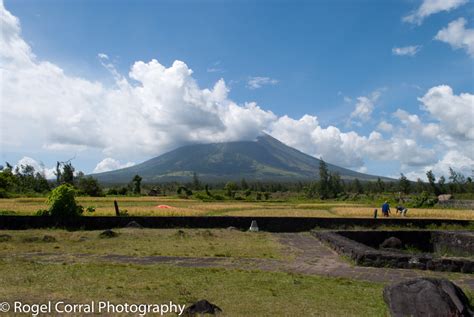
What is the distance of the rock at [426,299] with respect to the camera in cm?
560

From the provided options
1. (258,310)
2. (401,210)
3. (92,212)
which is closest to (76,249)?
(258,310)

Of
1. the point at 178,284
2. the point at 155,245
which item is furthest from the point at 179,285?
the point at 155,245

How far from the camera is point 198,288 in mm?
7555

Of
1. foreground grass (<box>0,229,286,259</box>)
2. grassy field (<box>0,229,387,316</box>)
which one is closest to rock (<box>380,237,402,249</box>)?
foreground grass (<box>0,229,286,259</box>)

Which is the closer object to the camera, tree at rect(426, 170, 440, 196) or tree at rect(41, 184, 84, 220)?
tree at rect(41, 184, 84, 220)

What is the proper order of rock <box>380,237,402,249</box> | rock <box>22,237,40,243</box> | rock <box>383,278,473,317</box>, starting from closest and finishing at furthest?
rock <box>383,278,473,317</box>, rock <box>22,237,40,243</box>, rock <box>380,237,402,249</box>

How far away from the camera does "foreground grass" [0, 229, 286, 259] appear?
39.2ft

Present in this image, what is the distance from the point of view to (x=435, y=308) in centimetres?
560

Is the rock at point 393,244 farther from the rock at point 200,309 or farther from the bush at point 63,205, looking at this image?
the bush at point 63,205

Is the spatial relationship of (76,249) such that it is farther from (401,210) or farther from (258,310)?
(401,210)

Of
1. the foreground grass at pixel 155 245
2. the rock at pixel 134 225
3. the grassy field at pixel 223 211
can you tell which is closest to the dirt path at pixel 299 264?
the foreground grass at pixel 155 245

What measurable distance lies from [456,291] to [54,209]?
19.2 metres

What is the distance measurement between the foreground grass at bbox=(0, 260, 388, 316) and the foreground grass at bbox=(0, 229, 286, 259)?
257cm

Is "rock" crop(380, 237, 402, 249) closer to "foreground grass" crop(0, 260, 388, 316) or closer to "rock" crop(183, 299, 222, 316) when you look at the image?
"foreground grass" crop(0, 260, 388, 316)
